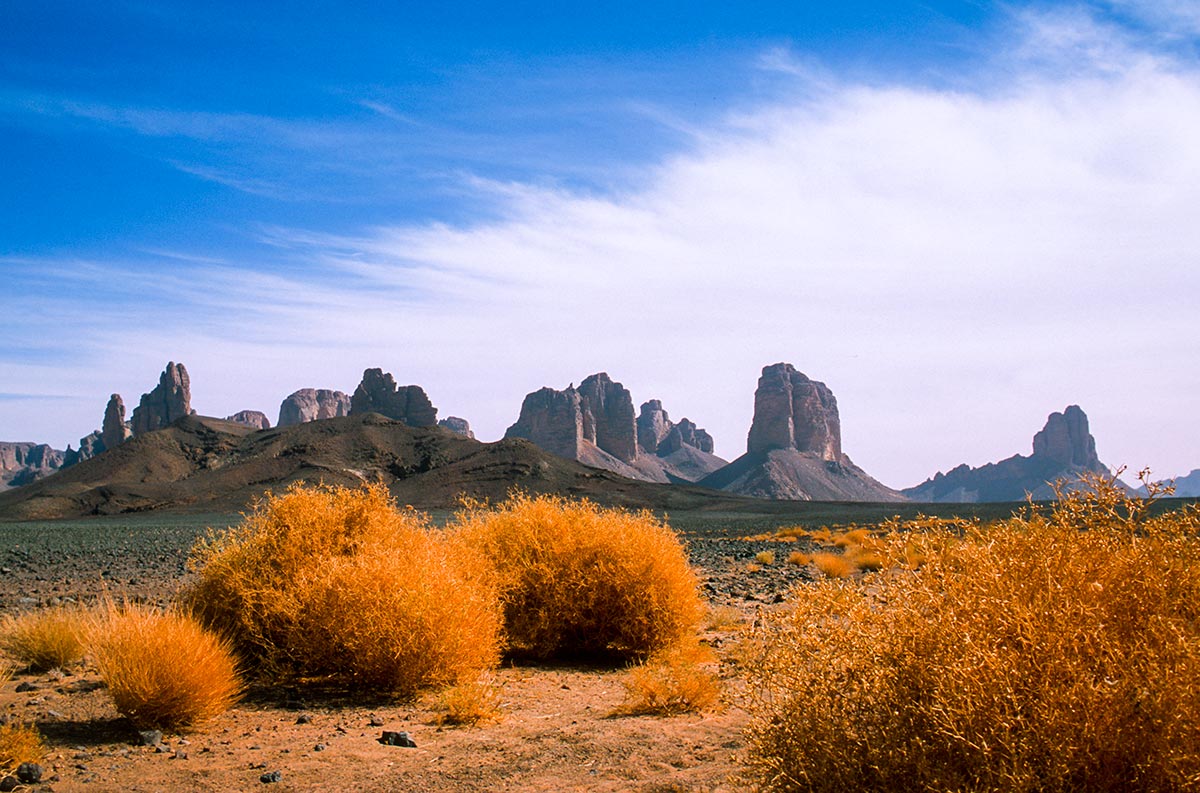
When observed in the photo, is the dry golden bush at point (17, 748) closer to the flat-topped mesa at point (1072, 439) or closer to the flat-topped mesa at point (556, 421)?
the flat-topped mesa at point (556, 421)

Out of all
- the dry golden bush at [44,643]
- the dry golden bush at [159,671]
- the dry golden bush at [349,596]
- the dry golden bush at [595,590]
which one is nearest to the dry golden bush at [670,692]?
the dry golden bush at [349,596]

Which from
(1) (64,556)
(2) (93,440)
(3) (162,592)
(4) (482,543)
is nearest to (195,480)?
(1) (64,556)

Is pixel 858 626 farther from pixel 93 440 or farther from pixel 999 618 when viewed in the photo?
pixel 93 440

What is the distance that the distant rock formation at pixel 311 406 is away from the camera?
588 ft

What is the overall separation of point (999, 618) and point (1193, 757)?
2.50ft

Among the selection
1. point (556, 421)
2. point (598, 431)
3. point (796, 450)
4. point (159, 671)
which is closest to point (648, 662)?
point (159, 671)

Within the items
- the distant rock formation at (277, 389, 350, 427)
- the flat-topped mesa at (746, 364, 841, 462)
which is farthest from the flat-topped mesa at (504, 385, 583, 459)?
the distant rock formation at (277, 389, 350, 427)

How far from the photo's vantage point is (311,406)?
184 meters

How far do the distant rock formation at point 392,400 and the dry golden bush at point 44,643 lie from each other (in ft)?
406

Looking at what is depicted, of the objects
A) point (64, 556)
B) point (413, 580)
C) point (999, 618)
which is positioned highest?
point (999, 618)

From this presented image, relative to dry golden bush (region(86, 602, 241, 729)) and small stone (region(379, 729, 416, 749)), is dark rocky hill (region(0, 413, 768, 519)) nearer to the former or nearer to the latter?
dry golden bush (region(86, 602, 241, 729))

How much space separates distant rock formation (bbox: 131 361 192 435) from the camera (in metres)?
139

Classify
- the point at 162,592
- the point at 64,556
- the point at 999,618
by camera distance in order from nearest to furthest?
the point at 999,618, the point at 162,592, the point at 64,556

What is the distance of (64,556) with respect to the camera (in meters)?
26.9
